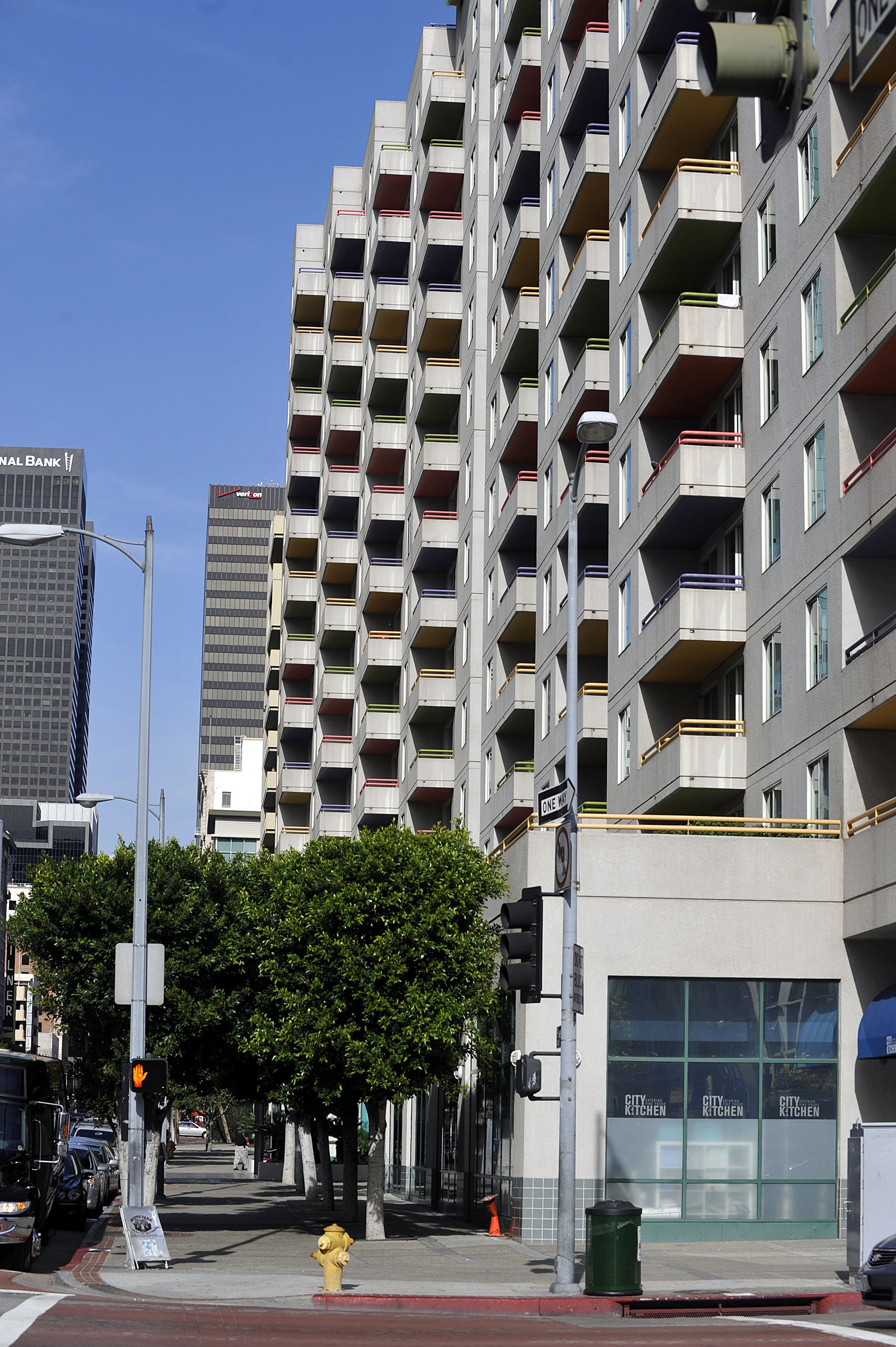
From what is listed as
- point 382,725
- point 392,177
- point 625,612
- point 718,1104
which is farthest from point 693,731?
point 392,177

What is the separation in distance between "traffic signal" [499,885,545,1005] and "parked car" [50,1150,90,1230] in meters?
16.6

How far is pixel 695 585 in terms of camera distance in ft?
110

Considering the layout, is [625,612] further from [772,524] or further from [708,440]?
[772,524]

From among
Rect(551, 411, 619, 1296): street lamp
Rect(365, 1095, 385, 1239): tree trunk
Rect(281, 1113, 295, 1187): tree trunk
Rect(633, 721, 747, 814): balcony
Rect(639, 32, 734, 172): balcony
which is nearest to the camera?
Rect(551, 411, 619, 1296): street lamp

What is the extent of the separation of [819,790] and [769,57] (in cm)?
2386

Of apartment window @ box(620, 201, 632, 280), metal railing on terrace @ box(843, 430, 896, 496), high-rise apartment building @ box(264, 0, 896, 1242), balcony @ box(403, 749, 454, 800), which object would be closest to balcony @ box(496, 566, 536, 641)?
high-rise apartment building @ box(264, 0, 896, 1242)

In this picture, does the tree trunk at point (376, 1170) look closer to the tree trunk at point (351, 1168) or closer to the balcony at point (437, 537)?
the tree trunk at point (351, 1168)

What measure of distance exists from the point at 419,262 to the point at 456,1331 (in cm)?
5123

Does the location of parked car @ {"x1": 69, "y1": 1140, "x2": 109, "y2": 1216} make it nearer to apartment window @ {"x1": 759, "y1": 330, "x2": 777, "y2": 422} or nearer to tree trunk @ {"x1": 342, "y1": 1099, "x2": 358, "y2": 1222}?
tree trunk @ {"x1": 342, "y1": 1099, "x2": 358, "y2": 1222}

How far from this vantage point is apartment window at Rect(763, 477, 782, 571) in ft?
97.8

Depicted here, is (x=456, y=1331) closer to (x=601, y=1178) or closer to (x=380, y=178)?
(x=601, y=1178)

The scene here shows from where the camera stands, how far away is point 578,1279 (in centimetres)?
2061

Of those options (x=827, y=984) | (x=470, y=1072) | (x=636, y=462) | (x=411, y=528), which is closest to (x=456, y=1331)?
(x=827, y=984)

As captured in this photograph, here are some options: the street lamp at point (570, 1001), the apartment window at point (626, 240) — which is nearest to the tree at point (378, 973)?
the street lamp at point (570, 1001)
